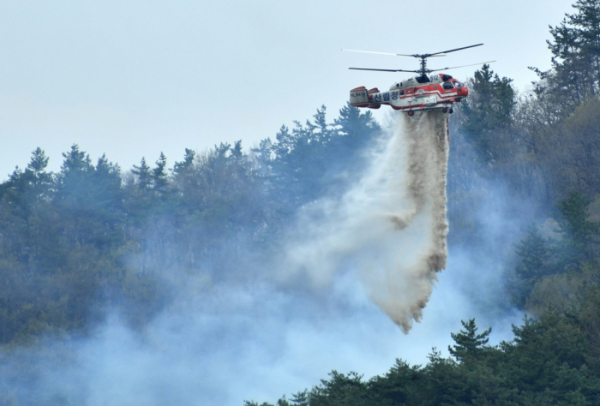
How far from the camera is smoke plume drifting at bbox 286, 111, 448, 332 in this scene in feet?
124

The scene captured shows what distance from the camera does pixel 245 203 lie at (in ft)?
232

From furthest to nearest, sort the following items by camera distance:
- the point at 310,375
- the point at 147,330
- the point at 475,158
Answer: the point at 475,158, the point at 147,330, the point at 310,375

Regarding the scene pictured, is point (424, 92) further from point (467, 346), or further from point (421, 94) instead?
point (467, 346)

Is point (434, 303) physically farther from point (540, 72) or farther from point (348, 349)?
point (540, 72)

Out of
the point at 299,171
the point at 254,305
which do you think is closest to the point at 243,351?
the point at 254,305

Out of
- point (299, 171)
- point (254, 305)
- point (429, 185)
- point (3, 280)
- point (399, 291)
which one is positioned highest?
point (299, 171)

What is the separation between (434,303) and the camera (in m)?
52.8

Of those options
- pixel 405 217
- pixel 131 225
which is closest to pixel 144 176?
pixel 131 225

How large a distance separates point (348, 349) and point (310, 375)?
8.53ft

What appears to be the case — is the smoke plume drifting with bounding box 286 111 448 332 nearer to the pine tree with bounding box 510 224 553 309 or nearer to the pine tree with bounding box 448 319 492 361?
the pine tree with bounding box 448 319 492 361

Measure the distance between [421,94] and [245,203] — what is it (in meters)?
37.3

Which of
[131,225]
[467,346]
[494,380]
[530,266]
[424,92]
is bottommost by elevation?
[494,380]

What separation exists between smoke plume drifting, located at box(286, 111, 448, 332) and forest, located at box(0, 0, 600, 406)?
1229cm

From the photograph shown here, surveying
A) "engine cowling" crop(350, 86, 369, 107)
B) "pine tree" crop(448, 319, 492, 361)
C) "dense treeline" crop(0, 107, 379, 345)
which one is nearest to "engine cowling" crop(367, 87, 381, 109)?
"engine cowling" crop(350, 86, 369, 107)
